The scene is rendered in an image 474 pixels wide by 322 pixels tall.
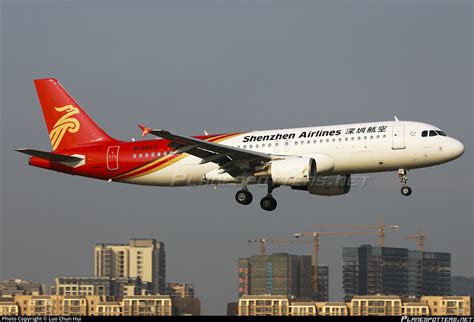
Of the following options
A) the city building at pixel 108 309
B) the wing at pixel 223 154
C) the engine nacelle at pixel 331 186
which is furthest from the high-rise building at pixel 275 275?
the wing at pixel 223 154

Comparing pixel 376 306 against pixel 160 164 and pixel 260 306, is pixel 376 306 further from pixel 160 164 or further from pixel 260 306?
pixel 160 164

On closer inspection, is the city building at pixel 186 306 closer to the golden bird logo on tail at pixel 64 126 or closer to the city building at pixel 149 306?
the city building at pixel 149 306

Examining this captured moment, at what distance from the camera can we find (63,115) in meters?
61.0

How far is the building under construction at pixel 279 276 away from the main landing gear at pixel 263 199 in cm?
7934

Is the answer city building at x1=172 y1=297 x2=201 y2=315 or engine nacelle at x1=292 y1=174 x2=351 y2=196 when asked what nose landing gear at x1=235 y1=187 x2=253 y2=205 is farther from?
city building at x1=172 y1=297 x2=201 y2=315

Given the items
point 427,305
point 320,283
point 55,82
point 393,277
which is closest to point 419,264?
point 393,277

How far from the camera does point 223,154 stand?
53.1 meters

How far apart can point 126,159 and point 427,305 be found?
59.9m

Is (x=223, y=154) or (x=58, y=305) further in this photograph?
(x=58, y=305)

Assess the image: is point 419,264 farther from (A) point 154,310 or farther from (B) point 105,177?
(B) point 105,177

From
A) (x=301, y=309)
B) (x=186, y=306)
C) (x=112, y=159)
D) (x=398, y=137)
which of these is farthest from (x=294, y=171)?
(x=301, y=309)

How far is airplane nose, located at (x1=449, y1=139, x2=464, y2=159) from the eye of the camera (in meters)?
51.3

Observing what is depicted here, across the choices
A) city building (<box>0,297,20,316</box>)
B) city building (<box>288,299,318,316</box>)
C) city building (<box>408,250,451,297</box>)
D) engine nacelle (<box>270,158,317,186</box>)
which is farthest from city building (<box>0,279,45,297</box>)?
city building (<box>408,250,451,297</box>)

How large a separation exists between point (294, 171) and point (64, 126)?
16.3 m
